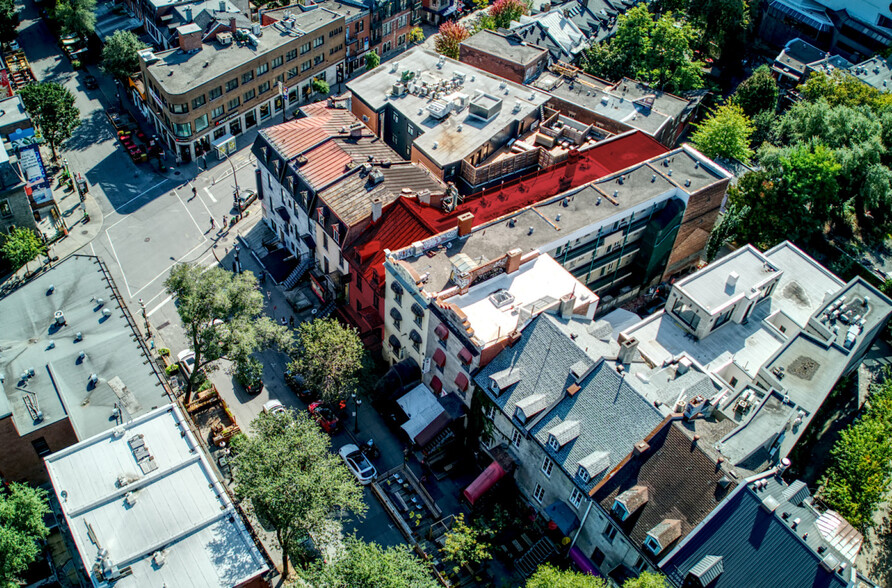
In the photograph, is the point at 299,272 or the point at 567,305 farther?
the point at 299,272

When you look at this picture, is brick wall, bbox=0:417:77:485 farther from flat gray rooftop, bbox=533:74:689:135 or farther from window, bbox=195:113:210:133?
flat gray rooftop, bbox=533:74:689:135

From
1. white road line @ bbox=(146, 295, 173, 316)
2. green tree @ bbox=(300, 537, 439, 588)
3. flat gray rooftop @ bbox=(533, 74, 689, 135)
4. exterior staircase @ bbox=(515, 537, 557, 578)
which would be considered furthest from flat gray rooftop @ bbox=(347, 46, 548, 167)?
green tree @ bbox=(300, 537, 439, 588)

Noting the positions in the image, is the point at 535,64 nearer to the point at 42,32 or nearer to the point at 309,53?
the point at 309,53

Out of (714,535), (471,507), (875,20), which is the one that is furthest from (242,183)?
(875,20)

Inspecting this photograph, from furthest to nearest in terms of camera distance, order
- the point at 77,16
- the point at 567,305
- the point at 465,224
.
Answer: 1. the point at 77,16
2. the point at 465,224
3. the point at 567,305

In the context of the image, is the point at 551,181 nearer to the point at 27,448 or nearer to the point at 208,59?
the point at 208,59

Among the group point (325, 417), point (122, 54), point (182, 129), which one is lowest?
point (325, 417)

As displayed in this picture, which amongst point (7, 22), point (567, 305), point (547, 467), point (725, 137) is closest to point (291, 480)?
point (547, 467)
